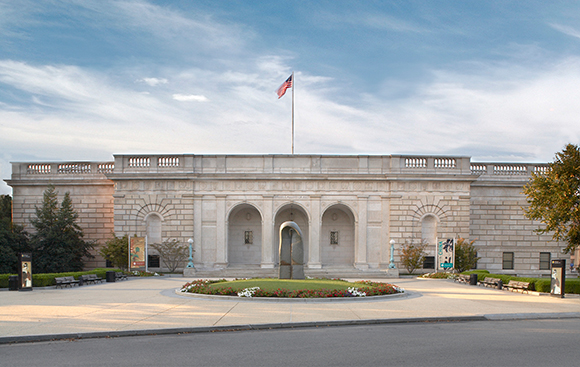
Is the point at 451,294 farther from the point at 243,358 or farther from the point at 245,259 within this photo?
the point at 245,259

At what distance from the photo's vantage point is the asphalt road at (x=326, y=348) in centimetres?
1023

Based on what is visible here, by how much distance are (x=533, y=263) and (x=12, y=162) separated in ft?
143

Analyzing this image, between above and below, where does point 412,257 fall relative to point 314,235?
below

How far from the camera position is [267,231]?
3841 centimetres

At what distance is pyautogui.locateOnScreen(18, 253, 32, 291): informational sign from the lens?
76.6 feet

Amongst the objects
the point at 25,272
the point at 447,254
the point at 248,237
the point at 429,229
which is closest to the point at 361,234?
the point at 429,229

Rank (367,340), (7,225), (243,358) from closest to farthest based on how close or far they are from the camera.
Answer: (243,358), (367,340), (7,225)

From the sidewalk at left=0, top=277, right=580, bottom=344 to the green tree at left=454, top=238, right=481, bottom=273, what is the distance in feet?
41.0

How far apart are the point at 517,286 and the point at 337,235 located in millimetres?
18089

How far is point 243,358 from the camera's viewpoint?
10.5 m

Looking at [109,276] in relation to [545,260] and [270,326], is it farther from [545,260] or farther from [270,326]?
[545,260]

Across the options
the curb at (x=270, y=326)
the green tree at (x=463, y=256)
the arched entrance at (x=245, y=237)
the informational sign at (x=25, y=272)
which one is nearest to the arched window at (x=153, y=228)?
the arched entrance at (x=245, y=237)

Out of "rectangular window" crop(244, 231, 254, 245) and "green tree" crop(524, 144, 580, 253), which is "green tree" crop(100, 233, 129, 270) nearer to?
"rectangular window" crop(244, 231, 254, 245)

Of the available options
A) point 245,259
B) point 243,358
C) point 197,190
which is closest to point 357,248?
point 245,259
